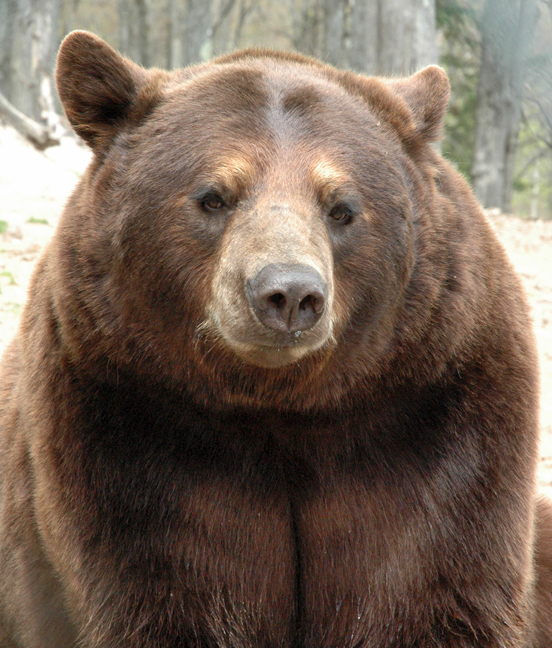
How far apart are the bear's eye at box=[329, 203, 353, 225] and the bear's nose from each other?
0.56 m

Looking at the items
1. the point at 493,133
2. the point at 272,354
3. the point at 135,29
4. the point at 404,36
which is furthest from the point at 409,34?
the point at 135,29

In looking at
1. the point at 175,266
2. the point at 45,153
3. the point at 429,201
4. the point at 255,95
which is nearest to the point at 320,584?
the point at 175,266

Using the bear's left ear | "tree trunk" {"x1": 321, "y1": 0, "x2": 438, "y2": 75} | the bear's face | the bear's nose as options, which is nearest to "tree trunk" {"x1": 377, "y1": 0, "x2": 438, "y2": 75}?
"tree trunk" {"x1": 321, "y1": 0, "x2": 438, "y2": 75}

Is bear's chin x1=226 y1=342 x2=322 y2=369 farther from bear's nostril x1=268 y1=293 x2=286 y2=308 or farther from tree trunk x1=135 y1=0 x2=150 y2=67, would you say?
tree trunk x1=135 y1=0 x2=150 y2=67

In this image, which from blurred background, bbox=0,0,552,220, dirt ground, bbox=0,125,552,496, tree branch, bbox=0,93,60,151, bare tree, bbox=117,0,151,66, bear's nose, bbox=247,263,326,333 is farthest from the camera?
bare tree, bbox=117,0,151,66

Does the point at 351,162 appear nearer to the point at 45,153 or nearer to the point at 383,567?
the point at 383,567

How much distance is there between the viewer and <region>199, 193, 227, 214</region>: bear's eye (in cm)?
315

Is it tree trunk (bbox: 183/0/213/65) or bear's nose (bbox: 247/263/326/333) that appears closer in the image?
bear's nose (bbox: 247/263/326/333)

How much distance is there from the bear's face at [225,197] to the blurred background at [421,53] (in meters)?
0.86

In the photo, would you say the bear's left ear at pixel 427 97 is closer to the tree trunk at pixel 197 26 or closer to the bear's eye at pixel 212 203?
the bear's eye at pixel 212 203

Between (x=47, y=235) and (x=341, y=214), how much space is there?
5.81m

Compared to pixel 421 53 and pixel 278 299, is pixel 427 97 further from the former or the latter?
pixel 421 53

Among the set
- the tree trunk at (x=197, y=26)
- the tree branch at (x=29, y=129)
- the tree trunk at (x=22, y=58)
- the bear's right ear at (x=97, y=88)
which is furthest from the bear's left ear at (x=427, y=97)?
the tree trunk at (x=197, y=26)

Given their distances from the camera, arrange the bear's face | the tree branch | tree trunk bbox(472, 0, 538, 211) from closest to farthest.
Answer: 1. the bear's face
2. the tree branch
3. tree trunk bbox(472, 0, 538, 211)
